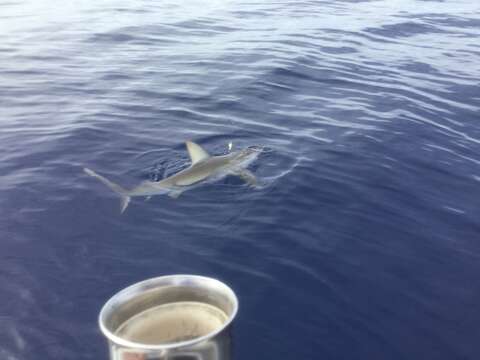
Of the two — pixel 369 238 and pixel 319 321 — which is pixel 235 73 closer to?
pixel 369 238

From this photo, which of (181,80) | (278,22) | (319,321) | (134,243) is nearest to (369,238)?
(319,321)

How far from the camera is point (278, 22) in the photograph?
26984 mm

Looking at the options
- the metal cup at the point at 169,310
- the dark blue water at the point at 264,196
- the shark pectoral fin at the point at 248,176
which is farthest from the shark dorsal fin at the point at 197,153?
the metal cup at the point at 169,310

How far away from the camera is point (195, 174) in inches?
366

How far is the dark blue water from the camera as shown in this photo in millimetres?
6738

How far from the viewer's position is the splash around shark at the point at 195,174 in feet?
29.0

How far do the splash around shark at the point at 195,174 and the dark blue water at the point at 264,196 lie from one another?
0.85 feet

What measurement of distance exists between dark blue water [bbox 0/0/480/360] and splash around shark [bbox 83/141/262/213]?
0.26m

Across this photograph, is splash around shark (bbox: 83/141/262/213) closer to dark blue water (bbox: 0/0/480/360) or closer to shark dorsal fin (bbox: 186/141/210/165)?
shark dorsal fin (bbox: 186/141/210/165)

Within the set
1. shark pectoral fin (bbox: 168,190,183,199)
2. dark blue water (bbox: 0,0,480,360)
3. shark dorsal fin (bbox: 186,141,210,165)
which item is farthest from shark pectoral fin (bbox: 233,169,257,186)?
shark pectoral fin (bbox: 168,190,183,199)

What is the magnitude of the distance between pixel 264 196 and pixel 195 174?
1374mm

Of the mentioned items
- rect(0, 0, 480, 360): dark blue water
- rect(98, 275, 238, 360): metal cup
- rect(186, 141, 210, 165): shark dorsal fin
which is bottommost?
rect(0, 0, 480, 360): dark blue water

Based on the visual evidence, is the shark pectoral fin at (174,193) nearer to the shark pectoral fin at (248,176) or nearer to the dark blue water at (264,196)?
the dark blue water at (264,196)

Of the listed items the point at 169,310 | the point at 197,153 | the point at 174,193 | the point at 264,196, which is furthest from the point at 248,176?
the point at 169,310
